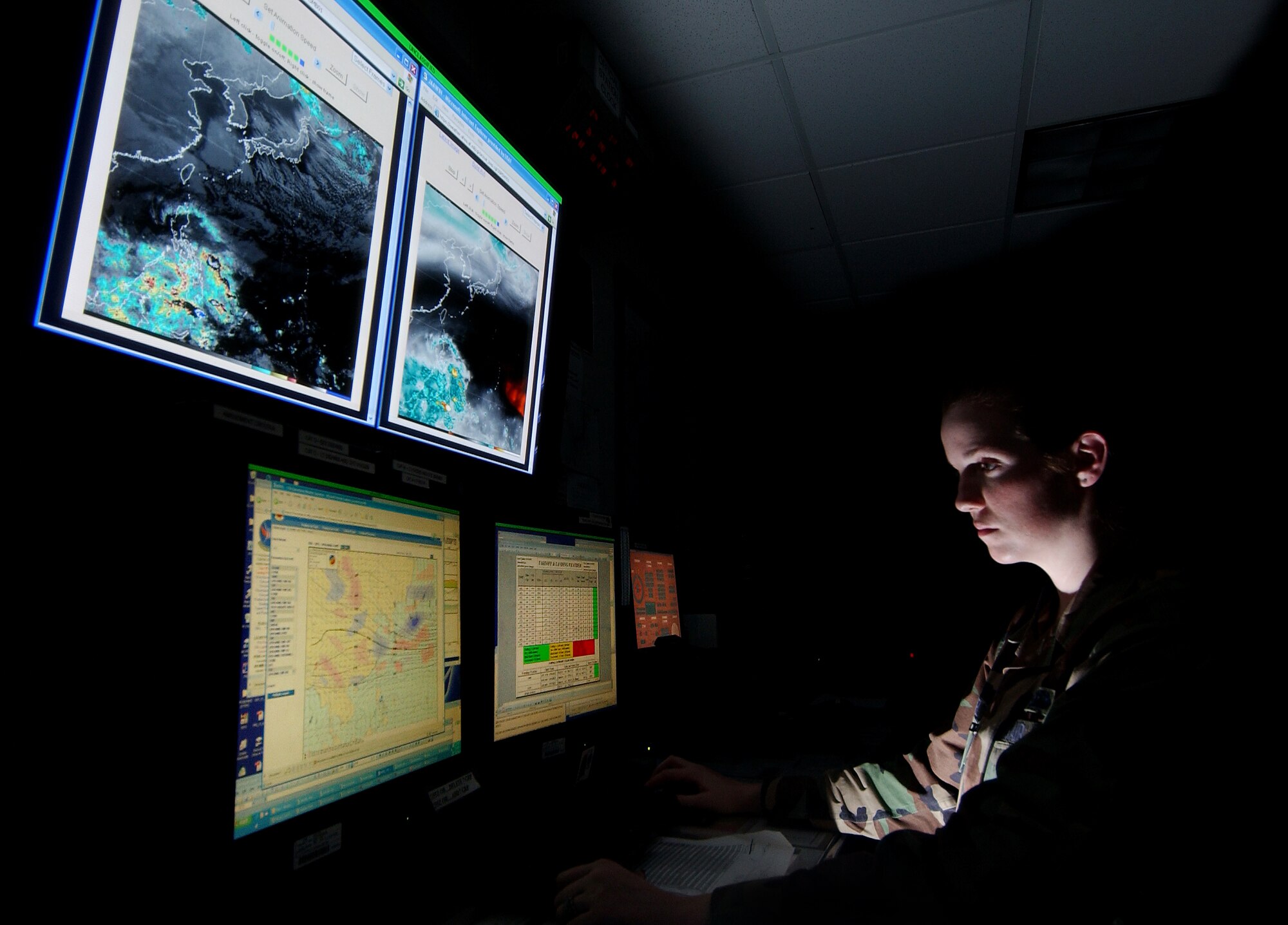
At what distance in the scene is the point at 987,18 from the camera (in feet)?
6.20

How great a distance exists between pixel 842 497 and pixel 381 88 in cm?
334

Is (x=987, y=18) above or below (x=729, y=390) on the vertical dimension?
above

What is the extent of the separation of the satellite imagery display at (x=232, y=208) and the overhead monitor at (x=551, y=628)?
376 millimetres

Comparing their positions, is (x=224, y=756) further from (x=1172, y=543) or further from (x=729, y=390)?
(x=729, y=390)

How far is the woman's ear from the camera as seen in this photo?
1.10 metres

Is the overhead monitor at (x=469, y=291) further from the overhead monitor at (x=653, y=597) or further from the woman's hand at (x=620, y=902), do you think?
the woman's hand at (x=620, y=902)

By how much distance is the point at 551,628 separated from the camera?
111cm

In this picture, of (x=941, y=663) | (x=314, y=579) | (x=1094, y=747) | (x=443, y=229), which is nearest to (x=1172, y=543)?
(x=1094, y=747)

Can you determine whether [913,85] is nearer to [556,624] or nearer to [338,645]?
[556,624]

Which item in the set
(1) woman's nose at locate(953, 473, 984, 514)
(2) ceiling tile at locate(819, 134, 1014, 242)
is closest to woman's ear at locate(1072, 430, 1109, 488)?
(1) woman's nose at locate(953, 473, 984, 514)

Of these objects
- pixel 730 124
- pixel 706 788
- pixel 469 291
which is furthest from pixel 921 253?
pixel 706 788

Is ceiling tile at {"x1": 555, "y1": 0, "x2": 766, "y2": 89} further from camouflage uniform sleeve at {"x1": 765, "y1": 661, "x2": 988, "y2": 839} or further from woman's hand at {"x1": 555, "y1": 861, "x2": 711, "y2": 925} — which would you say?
woman's hand at {"x1": 555, "y1": 861, "x2": 711, "y2": 925}

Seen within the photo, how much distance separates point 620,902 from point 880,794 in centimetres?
69

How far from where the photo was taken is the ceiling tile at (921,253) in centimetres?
305
